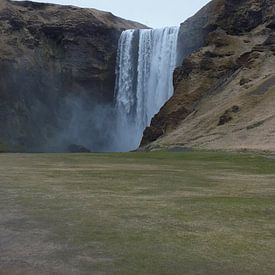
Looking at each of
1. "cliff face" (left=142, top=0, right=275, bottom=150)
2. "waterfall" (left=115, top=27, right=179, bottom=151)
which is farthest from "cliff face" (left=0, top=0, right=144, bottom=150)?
"cliff face" (left=142, top=0, right=275, bottom=150)

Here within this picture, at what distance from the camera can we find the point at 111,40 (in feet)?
400

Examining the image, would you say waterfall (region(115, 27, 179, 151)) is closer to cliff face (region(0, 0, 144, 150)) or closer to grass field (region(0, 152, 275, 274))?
cliff face (region(0, 0, 144, 150))

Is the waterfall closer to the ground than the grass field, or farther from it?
farther from it

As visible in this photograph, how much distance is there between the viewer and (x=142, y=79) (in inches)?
4149

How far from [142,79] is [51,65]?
26657 millimetres

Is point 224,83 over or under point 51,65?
under

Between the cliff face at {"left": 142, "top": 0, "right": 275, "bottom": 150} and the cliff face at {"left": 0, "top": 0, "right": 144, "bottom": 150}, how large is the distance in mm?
24862

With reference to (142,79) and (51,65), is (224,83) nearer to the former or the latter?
(142,79)

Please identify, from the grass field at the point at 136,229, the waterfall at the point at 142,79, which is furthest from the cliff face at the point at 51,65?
the grass field at the point at 136,229

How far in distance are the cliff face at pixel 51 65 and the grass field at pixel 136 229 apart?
94.8 m

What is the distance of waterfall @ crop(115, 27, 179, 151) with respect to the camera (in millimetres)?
103000

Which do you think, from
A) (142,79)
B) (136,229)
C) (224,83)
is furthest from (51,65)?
(136,229)

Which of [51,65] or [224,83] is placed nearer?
[224,83]

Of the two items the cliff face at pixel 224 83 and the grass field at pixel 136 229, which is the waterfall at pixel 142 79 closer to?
the cliff face at pixel 224 83
